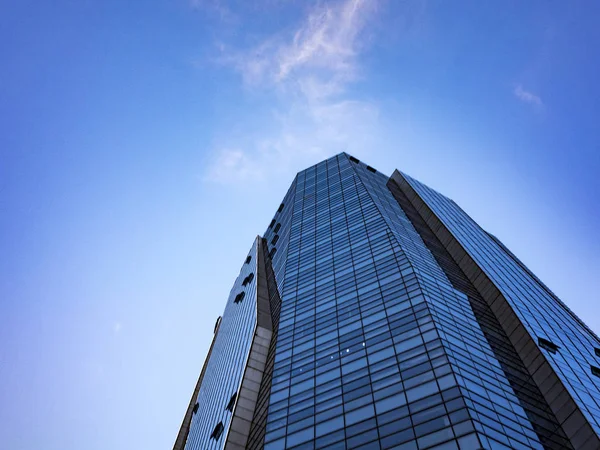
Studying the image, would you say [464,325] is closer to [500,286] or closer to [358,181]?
[500,286]

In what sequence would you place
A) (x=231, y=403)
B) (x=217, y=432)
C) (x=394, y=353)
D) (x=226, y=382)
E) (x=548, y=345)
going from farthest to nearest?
1. (x=226, y=382)
2. (x=548, y=345)
3. (x=231, y=403)
4. (x=217, y=432)
5. (x=394, y=353)

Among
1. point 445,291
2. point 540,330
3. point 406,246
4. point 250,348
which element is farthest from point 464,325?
point 250,348

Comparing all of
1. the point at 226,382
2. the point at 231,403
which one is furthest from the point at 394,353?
the point at 226,382

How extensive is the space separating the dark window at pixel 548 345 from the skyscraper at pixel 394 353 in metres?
0.12

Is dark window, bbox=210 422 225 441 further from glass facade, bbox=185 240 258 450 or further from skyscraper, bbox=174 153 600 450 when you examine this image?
skyscraper, bbox=174 153 600 450

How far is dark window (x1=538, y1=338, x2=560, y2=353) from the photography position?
144 ft

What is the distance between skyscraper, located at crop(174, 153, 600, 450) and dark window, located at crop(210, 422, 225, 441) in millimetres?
245

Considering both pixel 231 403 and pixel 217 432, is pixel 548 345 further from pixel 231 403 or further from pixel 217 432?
pixel 217 432

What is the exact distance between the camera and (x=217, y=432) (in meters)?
44.3

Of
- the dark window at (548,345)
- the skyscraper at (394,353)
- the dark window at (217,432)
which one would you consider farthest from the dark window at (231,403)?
the dark window at (548,345)

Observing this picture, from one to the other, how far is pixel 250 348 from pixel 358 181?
39076mm

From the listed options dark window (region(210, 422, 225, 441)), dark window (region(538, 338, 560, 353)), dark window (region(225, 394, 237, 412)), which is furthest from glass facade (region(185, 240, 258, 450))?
dark window (region(538, 338, 560, 353))

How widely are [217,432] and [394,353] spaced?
16.7 metres

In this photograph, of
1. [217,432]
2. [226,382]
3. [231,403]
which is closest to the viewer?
[217,432]
